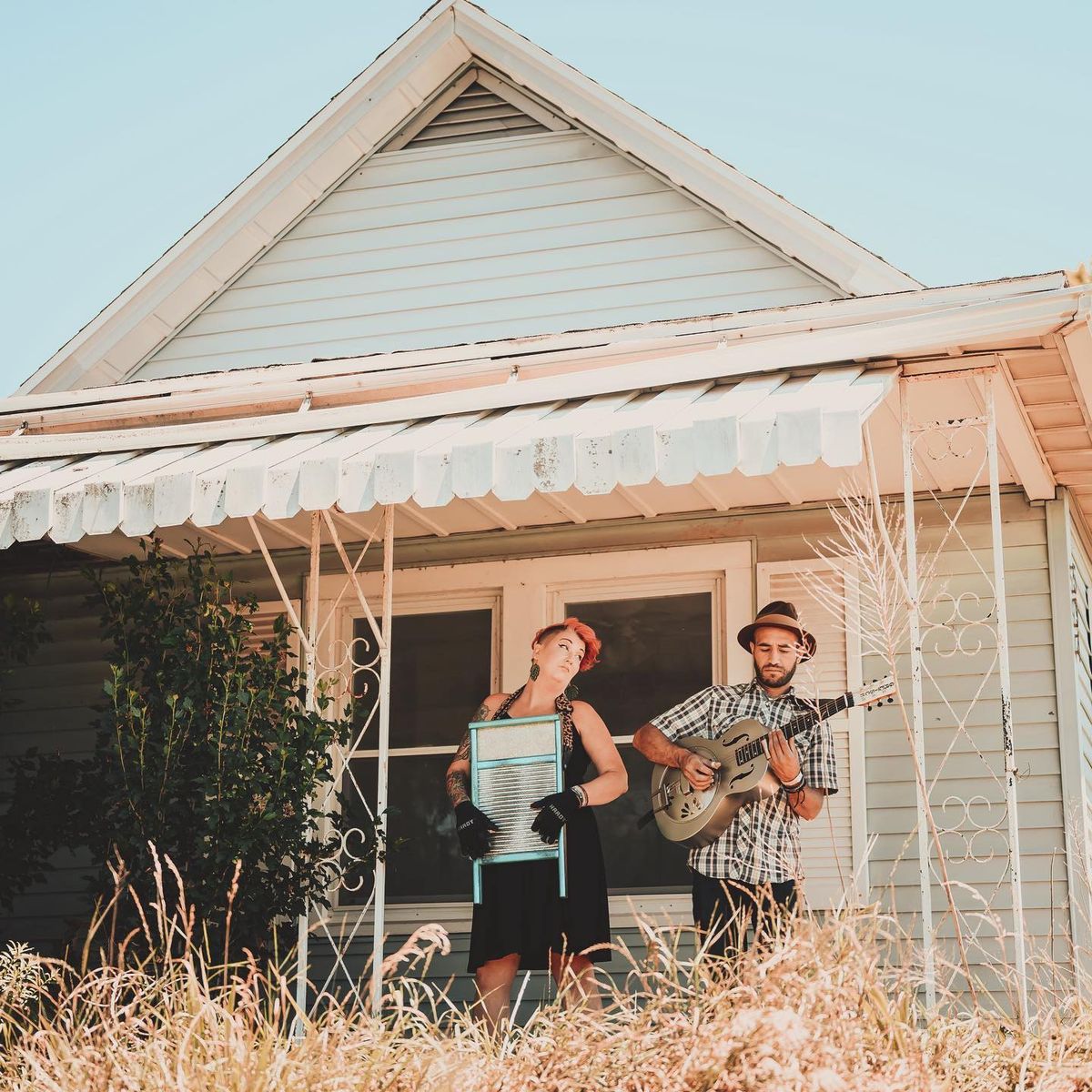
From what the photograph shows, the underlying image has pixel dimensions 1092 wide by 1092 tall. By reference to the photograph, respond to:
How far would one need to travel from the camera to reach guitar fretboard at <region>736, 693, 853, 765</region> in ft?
20.1

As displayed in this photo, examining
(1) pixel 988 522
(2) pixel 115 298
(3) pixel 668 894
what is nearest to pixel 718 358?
(1) pixel 988 522

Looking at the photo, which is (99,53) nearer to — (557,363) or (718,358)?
(557,363)

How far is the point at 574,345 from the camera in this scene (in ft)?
24.4

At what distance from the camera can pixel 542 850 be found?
20.6 ft

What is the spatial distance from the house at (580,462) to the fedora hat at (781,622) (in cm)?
27

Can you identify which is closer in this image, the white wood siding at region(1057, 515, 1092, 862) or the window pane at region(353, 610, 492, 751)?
the white wood siding at region(1057, 515, 1092, 862)

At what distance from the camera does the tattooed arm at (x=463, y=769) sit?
21.2ft

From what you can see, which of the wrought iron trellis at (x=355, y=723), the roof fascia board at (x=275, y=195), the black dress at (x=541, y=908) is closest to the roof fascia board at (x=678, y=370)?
the wrought iron trellis at (x=355, y=723)

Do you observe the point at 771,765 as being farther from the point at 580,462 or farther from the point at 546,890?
the point at 580,462

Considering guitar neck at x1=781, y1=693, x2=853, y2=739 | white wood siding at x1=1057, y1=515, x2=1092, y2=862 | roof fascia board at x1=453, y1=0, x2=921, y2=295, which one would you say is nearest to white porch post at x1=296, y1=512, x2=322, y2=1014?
guitar neck at x1=781, y1=693, x2=853, y2=739

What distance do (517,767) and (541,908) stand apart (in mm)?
594

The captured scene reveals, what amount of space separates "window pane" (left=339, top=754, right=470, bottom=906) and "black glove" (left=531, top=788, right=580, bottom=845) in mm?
2453

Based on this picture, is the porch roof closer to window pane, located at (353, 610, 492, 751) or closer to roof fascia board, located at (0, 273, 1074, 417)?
roof fascia board, located at (0, 273, 1074, 417)

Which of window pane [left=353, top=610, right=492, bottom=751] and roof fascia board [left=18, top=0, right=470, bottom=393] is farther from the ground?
roof fascia board [left=18, top=0, right=470, bottom=393]
